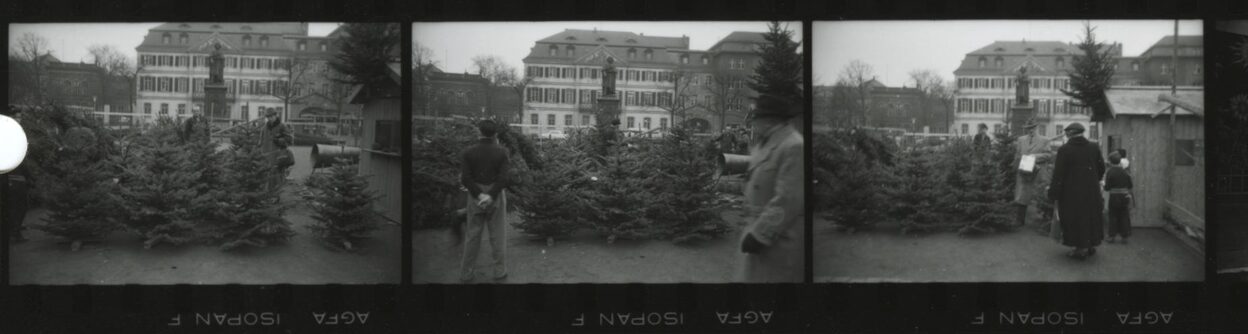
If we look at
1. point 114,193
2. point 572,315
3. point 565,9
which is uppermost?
point 565,9

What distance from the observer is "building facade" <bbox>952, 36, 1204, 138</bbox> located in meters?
7.52

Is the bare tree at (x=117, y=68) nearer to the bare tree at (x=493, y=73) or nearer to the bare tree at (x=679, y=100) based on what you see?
the bare tree at (x=493, y=73)

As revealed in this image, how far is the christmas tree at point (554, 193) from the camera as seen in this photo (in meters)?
7.66

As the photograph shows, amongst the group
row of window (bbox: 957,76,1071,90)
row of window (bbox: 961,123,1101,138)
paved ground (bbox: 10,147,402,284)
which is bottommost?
paved ground (bbox: 10,147,402,284)

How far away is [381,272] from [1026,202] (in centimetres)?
490

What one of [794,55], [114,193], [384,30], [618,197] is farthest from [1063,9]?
[114,193]

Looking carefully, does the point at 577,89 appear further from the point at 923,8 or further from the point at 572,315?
the point at 923,8

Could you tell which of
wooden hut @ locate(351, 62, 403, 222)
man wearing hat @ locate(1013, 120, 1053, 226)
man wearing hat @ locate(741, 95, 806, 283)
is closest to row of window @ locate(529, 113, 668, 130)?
man wearing hat @ locate(741, 95, 806, 283)

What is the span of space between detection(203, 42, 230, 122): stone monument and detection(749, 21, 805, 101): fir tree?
4024 mm

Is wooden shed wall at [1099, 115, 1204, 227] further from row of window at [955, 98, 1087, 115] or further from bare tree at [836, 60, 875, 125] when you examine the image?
bare tree at [836, 60, 875, 125]

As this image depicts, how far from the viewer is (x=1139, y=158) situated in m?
7.60

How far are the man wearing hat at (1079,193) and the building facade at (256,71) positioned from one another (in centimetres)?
539

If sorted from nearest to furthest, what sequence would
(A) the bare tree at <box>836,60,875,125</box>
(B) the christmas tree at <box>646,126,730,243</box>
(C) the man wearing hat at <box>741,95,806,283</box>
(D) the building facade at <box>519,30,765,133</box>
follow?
(C) the man wearing hat at <box>741,95,806,283</box> → (A) the bare tree at <box>836,60,875,125</box> → (D) the building facade at <box>519,30,765,133</box> → (B) the christmas tree at <box>646,126,730,243</box>

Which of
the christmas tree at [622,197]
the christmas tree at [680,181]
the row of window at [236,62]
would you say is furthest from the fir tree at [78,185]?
the christmas tree at [680,181]
